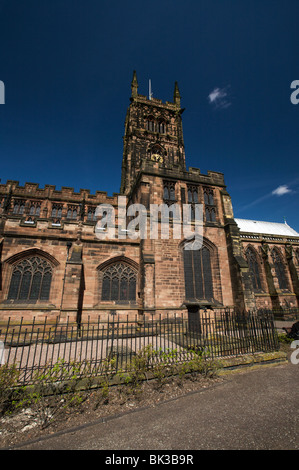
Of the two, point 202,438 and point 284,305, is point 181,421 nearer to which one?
point 202,438

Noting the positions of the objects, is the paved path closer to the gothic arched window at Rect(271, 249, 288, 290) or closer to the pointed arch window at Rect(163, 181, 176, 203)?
the pointed arch window at Rect(163, 181, 176, 203)

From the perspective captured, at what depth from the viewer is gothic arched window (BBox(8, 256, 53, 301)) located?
11922 mm

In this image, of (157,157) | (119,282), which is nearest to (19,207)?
(119,282)

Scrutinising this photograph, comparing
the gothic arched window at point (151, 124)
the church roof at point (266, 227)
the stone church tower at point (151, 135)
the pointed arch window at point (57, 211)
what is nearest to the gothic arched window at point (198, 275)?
the stone church tower at point (151, 135)

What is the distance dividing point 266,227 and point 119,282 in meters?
28.2

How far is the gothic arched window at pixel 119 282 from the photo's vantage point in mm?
13086

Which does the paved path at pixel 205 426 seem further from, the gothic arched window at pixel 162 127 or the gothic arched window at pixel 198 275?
the gothic arched window at pixel 162 127

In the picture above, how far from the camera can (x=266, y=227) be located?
31547mm

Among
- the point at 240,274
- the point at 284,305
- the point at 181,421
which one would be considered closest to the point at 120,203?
the point at 240,274

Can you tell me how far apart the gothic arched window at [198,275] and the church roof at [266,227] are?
1761 cm

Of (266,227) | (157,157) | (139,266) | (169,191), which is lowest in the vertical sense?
(139,266)

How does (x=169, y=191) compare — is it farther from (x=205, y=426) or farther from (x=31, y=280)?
(x=205, y=426)

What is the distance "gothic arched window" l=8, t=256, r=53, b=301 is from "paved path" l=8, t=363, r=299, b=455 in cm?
1035

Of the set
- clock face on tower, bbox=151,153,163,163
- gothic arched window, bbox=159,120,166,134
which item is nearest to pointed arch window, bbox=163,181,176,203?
clock face on tower, bbox=151,153,163,163
